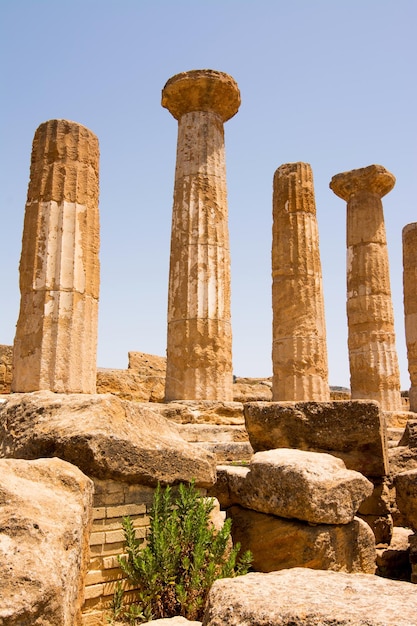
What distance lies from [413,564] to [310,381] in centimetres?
817

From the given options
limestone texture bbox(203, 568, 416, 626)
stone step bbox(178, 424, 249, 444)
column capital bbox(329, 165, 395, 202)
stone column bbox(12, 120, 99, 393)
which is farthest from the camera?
column capital bbox(329, 165, 395, 202)

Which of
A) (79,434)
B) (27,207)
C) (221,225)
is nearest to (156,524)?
(79,434)

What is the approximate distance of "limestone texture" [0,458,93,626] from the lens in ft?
8.50

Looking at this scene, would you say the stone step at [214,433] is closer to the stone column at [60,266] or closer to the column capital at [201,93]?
the stone column at [60,266]

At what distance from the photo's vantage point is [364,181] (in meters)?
18.1

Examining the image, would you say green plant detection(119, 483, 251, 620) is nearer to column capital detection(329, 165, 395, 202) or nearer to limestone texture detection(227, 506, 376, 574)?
A: limestone texture detection(227, 506, 376, 574)

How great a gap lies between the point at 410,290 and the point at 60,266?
14.8 m

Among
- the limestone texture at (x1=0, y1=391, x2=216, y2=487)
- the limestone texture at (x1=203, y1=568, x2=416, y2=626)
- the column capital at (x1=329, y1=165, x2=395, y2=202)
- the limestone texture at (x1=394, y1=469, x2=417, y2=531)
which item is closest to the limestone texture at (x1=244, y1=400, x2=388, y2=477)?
the limestone texture at (x1=394, y1=469, x2=417, y2=531)

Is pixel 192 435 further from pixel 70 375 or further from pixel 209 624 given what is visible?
pixel 209 624

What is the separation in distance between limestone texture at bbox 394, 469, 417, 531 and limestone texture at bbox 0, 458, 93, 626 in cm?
348

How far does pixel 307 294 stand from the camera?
46.4 feet

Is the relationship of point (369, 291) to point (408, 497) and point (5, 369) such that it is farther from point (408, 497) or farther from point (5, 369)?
point (408, 497)

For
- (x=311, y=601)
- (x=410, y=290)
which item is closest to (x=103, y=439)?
(x=311, y=601)

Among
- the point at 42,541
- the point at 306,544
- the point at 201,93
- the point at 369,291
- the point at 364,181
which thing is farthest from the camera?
the point at 364,181
